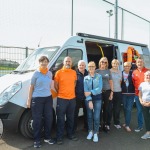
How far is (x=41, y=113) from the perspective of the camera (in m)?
4.76

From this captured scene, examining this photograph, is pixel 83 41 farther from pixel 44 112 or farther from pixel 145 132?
pixel 145 132

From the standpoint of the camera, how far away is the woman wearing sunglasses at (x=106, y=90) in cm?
551

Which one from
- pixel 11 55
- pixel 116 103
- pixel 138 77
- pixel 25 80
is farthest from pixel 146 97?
pixel 11 55

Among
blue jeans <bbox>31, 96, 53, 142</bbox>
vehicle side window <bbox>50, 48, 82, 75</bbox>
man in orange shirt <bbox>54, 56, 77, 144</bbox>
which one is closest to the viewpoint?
blue jeans <bbox>31, 96, 53, 142</bbox>

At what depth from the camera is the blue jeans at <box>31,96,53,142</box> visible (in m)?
4.68

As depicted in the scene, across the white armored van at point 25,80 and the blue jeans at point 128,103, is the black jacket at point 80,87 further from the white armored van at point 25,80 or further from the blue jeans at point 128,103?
the blue jeans at point 128,103

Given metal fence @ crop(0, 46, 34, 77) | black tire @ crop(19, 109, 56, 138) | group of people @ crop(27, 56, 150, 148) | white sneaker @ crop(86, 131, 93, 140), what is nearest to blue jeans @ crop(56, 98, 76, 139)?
group of people @ crop(27, 56, 150, 148)

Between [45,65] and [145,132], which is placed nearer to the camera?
[45,65]

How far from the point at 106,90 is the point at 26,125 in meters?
1.96

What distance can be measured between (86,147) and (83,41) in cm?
273

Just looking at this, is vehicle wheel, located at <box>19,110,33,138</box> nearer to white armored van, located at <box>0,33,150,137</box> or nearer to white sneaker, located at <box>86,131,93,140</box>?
white armored van, located at <box>0,33,150,137</box>

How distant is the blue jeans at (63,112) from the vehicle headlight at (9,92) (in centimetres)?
86

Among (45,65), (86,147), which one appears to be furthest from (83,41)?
(86,147)

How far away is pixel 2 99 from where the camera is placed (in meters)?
4.73
